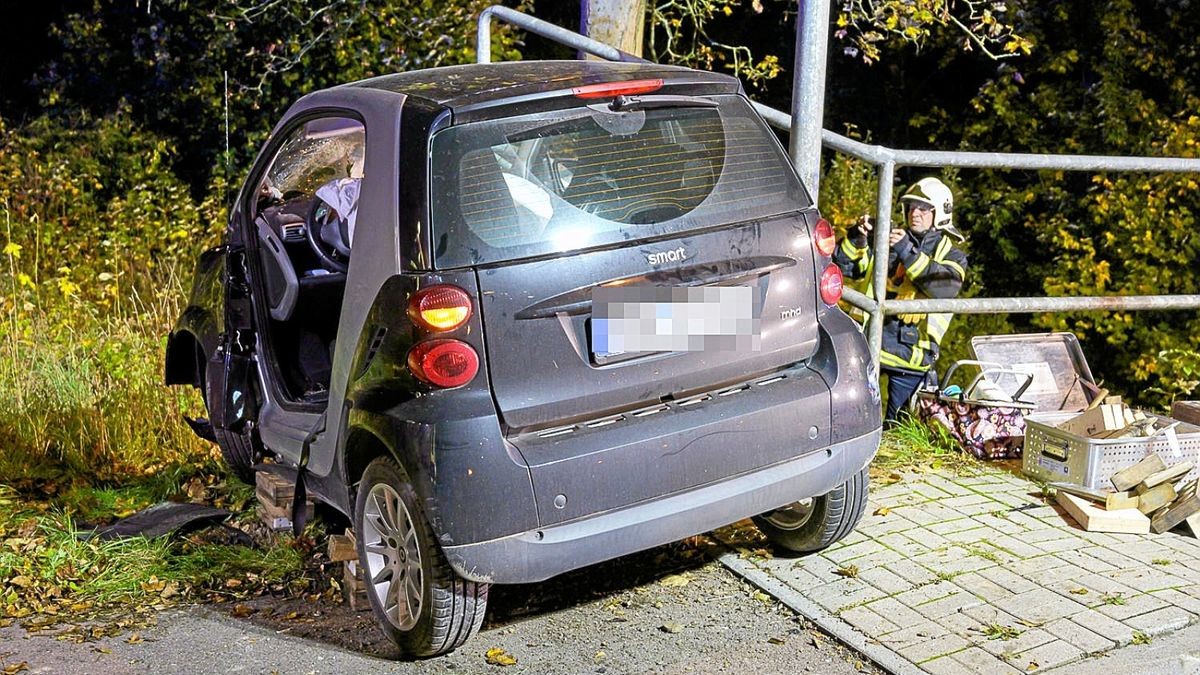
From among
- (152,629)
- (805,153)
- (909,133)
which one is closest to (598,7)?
(805,153)

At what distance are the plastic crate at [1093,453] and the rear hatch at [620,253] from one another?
1.54 metres

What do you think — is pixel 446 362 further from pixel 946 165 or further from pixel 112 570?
pixel 946 165

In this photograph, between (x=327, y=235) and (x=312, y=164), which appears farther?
(x=312, y=164)

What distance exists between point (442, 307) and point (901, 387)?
3.60 metres

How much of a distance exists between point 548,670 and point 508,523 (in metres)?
0.62

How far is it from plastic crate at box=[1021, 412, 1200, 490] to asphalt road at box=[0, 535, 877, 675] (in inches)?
59.0

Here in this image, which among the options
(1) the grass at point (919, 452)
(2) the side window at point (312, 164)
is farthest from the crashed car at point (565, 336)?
(1) the grass at point (919, 452)

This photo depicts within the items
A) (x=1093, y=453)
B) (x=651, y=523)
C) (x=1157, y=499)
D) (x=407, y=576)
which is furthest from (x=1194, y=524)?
(x=407, y=576)

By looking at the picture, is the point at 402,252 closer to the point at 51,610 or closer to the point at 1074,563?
the point at 51,610

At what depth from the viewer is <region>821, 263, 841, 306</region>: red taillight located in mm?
4691

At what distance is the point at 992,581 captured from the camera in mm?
4836

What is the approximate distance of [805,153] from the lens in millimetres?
5914

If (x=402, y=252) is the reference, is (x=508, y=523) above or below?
below

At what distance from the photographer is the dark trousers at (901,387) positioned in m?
7.02
